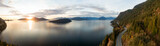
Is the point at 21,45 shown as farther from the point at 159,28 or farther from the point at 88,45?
the point at 159,28

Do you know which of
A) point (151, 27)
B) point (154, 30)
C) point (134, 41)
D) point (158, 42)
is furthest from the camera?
point (151, 27)

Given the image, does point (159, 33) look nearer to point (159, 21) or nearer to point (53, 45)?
point (159, 21)

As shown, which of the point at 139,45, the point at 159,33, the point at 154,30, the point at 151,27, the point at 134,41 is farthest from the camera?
the point at 151,27

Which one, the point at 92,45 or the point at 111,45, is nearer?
the point at 111,45

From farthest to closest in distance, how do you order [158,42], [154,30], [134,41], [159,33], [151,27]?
1. [151,27]
2. [154,30]
3. [159,33]
4. [158,42]
5. [134,41]

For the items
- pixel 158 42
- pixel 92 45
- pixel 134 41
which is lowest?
pixel 92 45

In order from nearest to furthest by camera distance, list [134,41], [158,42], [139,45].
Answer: [139,45]
[134,41]
[158,42]

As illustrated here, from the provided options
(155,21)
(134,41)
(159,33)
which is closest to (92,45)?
(134,41)

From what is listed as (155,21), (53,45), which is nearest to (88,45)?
(53,45)

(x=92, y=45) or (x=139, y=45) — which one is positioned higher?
(x=139, y=45)
